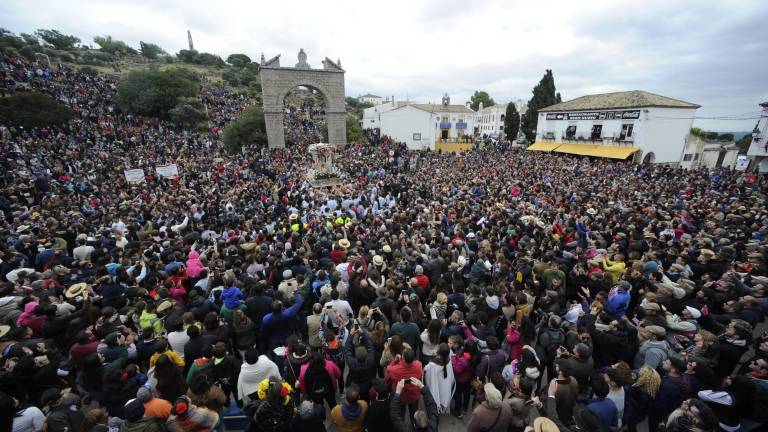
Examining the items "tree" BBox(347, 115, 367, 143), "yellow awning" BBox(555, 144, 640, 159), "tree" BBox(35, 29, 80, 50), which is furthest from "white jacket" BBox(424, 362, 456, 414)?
"tree" BBox(35, 29, 80, 50)

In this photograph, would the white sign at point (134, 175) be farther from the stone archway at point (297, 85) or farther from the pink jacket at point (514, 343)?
the pink jacket at point (514, 343)

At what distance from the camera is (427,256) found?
6699 mm

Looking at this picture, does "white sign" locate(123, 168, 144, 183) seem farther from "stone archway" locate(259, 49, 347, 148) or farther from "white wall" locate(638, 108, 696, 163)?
"white wall" locate(638, 108, 696, 163)

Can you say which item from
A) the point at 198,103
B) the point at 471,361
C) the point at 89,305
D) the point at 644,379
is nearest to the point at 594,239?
the point at 644,379

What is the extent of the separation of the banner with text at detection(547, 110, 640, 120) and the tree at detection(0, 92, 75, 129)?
1654 inches

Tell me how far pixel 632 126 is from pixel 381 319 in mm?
29092

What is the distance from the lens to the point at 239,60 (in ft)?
226

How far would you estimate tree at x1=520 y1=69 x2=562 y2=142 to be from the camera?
3581 centimetres

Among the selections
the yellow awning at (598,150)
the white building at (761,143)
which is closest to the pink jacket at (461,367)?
the yellow awning at (598,150)

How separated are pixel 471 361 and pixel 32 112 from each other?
33133 mm

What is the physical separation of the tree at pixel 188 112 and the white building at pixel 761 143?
50.7m

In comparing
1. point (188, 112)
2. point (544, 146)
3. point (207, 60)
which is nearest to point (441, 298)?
point (544, 146)

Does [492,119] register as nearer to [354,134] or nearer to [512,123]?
[512,123]

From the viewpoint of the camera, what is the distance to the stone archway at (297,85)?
27406 millimetres
